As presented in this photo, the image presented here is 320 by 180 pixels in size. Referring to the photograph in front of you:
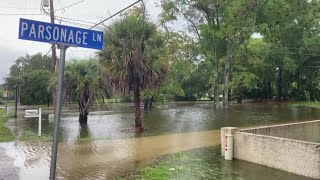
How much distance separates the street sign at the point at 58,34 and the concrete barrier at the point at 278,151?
624 cm

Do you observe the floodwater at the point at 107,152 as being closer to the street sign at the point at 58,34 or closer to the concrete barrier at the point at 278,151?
the concrete barrier at the point at 278,151

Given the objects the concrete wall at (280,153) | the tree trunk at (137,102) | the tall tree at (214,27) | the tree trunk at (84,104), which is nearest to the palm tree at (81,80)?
the tree trunk at (84,104)

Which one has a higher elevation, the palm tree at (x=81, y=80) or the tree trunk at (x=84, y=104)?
the palm tree at (x=81, y=80)

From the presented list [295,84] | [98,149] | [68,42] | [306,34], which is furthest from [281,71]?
[68,42]

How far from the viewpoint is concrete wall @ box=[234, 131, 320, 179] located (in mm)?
8430

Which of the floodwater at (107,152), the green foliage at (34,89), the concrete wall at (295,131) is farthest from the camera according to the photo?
the green foliage at (34,89)

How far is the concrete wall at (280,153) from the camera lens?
843 cm

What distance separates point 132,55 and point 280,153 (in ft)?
30.8

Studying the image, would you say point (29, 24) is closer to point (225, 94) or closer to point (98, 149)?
point (98, 149)

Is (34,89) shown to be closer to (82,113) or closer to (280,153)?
(82,113)

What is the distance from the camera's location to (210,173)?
29.8ft

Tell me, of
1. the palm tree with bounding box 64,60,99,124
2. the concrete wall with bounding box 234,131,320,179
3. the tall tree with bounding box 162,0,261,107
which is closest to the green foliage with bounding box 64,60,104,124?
the palm tree with bounding box 64,60,99,124

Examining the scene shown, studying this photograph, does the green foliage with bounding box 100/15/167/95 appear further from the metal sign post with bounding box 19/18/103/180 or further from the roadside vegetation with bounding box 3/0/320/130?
the metal sign post with bounding box 19/18/103/180

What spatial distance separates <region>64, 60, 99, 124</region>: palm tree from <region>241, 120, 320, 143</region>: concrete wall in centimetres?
1250
